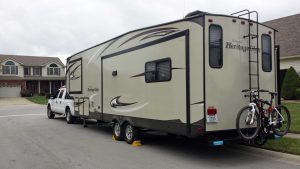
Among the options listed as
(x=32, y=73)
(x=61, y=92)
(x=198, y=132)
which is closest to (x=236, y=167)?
(x=198, y=132)

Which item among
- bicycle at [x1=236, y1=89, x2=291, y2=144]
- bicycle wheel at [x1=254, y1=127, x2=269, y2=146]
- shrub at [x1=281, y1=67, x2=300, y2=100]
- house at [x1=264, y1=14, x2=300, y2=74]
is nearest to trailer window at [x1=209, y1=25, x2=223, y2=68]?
bicycle at [x1=236, y1=89, x2=291, y2=144]

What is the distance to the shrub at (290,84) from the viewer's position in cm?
2069

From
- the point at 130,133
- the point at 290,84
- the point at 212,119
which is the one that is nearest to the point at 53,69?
the point at 290,84

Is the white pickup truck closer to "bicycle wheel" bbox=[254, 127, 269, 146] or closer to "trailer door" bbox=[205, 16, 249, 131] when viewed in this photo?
"trailer door" bbox=[205, 16, 249, 131]

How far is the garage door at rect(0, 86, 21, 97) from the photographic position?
189ft

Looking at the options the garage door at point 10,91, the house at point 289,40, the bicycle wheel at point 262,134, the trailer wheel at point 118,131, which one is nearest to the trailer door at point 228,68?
the bicycle wheel at point 262,134

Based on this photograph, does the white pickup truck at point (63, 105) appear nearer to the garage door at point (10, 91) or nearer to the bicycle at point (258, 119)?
the bicycle at point (258, 119)

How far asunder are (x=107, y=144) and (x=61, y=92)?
861cm

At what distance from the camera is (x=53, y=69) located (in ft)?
207

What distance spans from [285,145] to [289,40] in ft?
57.7

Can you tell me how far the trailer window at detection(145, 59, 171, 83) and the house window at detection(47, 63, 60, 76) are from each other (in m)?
56.1

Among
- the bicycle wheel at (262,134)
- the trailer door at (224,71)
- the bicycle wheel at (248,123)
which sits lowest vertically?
the bicycle wheel at (262,134)

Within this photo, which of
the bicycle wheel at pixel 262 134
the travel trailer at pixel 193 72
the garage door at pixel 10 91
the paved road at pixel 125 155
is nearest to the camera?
the travel trailer at pixel 193 72

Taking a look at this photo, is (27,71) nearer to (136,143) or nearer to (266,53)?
(136,143)
